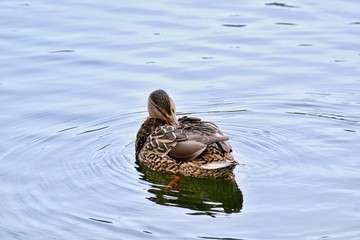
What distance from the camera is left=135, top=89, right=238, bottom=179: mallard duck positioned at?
428 inches

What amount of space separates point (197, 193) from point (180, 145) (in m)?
0.82

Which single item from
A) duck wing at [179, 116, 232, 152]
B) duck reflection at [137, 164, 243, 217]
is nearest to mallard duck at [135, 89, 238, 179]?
duck wing at [179, 116, 232, 152]

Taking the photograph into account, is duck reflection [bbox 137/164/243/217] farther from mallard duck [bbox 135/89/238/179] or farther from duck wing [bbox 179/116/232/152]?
duck wing [bbox 179/116/232/152]

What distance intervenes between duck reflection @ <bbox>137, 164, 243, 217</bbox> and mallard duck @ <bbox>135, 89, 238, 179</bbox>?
111 mm

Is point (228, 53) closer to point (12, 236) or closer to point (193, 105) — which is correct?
point (193, 105)

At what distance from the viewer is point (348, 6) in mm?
16781

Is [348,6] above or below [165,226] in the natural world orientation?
above

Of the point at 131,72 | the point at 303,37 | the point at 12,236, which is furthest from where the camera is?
the point at 303,37

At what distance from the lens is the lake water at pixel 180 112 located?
963cm

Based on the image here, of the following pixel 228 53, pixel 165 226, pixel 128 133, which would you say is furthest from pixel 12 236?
pixel 228 53

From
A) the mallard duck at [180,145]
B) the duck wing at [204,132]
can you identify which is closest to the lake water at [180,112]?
the mallard duck at [180,145]

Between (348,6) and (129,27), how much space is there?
12.2 feet

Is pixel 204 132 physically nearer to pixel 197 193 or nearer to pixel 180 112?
pixel 197 193

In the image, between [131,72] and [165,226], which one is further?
[131,72]
